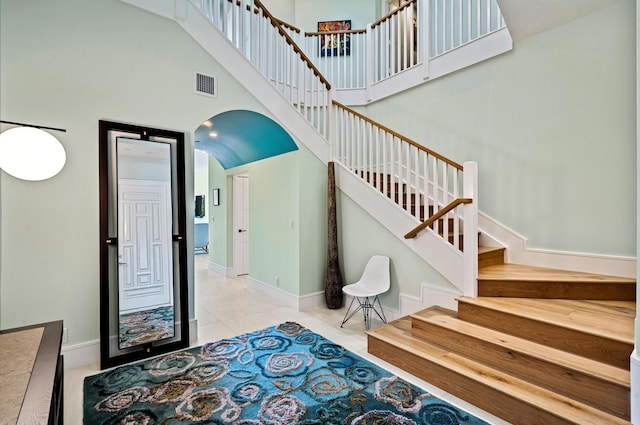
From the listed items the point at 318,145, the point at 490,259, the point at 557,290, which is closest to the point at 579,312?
the point at 557,290

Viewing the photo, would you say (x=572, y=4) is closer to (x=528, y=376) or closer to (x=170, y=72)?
(x=528, y=376)

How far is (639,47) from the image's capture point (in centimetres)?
170

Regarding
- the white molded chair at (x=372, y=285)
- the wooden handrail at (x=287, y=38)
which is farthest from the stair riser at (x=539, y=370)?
the wooden handrail at (x=287, y=38)

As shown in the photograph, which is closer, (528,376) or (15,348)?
(15,348)

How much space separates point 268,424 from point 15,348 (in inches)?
54.8

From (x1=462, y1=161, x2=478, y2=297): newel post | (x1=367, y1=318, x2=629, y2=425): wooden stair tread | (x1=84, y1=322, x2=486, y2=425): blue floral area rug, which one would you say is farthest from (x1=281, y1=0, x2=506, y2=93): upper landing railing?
(x1=84, y1=322, x2=486, y2=425): blue floral area rug

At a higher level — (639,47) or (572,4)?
(572,4)

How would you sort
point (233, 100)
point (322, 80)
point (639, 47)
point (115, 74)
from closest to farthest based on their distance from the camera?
point (639, 47) → point (115, 74) → point (233, 100) → point (322, 80)

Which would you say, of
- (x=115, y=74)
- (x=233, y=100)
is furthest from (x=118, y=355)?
(x=233, y=100)

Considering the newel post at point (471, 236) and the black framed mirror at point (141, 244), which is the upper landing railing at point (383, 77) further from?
the black framed mirror at point (141, 244)

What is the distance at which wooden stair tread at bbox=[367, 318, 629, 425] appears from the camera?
1.74m

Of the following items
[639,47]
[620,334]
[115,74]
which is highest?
[115,74]

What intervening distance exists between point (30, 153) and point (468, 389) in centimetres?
360

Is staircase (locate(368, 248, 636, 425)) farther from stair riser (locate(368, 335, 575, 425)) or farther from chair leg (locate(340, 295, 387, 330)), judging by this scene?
chair leg (locate(340, 295, 387, 330))
